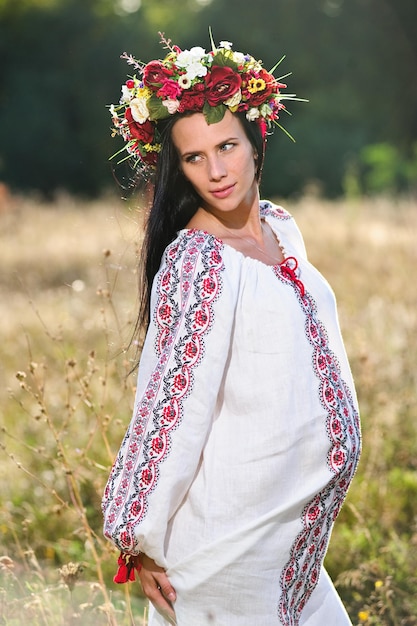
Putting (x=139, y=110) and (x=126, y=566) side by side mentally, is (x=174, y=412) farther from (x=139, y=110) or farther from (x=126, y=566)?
(x=139, y=110)

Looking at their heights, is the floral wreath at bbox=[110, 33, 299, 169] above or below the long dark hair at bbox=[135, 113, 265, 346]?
above

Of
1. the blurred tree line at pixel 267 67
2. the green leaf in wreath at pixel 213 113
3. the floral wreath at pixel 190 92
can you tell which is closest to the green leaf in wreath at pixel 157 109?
the floral wreath at pixel 190 92

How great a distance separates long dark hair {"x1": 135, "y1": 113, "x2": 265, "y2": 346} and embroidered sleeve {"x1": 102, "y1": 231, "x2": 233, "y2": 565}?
0.81 feet

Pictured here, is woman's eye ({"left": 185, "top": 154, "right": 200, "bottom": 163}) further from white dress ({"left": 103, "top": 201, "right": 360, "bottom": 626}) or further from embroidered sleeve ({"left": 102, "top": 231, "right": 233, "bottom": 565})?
embroidered sleeve ({"left": 102, "top": 231, "right": 233, "bottom": 565})

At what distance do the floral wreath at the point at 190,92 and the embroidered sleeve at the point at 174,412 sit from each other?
17.2 inches

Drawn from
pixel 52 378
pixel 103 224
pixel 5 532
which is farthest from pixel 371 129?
pixel 5 532

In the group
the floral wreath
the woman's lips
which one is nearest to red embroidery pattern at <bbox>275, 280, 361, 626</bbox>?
the woman's lips

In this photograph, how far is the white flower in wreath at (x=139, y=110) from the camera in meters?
2.31

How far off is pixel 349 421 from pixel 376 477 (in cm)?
237

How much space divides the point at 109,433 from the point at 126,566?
2.70m

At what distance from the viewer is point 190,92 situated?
7.38 ft

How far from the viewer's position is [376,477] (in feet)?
14.9

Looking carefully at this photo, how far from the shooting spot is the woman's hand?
7.03 ft

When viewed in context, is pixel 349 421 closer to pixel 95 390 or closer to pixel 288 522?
pixel 288 522
